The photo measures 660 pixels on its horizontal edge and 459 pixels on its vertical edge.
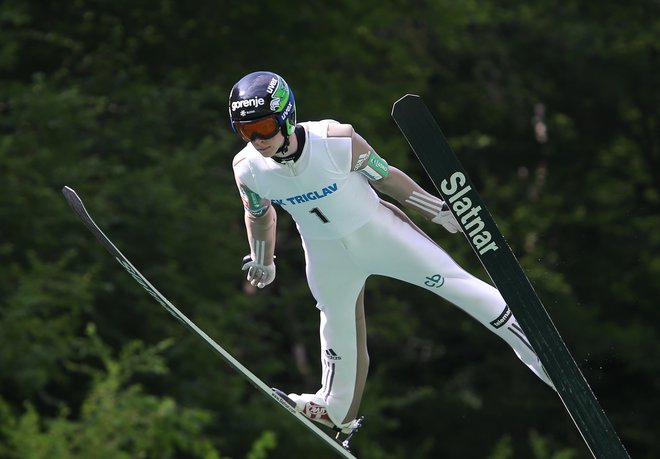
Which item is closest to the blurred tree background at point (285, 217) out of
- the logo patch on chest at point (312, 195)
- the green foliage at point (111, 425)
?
the green foliage at point (111, 425)

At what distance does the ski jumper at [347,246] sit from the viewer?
6180 mm

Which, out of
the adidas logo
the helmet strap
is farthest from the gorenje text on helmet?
the adidas logo

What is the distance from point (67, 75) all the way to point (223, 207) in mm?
2087

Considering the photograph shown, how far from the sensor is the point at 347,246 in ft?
21.0

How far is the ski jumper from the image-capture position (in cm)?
618

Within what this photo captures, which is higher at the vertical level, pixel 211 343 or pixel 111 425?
pixel 111 425

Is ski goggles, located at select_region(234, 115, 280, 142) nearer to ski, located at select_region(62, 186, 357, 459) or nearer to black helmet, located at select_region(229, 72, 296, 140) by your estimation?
black helmet, located at select_region(229, 72, 296, 140)

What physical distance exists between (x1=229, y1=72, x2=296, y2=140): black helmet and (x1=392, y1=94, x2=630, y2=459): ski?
0.45m

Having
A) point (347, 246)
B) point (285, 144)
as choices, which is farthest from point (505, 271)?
point (285, 144)

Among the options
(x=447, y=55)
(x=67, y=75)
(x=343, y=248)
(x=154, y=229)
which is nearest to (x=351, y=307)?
(x=343, y=248)

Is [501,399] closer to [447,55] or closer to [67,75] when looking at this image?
[447,55]

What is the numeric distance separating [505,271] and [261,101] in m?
1.25

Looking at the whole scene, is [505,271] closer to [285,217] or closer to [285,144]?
[285,144]

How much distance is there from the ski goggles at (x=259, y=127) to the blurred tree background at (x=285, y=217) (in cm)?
620
